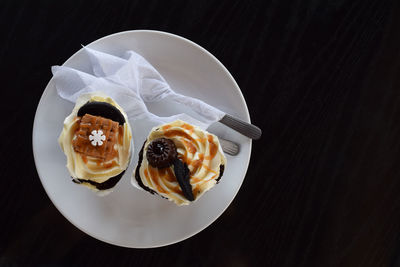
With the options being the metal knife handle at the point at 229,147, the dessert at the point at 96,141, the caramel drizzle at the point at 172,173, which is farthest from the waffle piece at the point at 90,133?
the metal knife handle at the point at 229,147

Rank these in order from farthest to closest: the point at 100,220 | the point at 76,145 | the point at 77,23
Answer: the point at 77,23 < the point at 100,220 < the point at 76,145

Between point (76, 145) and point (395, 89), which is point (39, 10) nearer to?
point (76, 145)

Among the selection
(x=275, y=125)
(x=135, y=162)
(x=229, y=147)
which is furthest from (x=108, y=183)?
(x=275, y=125)

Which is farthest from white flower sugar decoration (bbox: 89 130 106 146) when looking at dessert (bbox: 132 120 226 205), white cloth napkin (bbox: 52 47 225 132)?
white cloth napkin (bbox: 52 47 225 132)

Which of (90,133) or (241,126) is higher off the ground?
(241,126)

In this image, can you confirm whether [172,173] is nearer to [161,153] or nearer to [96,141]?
[161,153]

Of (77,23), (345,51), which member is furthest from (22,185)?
(345,51)

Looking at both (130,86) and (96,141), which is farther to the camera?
(130,86)

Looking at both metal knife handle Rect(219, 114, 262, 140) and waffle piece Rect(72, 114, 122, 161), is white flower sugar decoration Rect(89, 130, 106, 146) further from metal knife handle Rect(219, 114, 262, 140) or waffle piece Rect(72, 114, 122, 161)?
metal knife handle Rect(219, 114, 262, 140)
